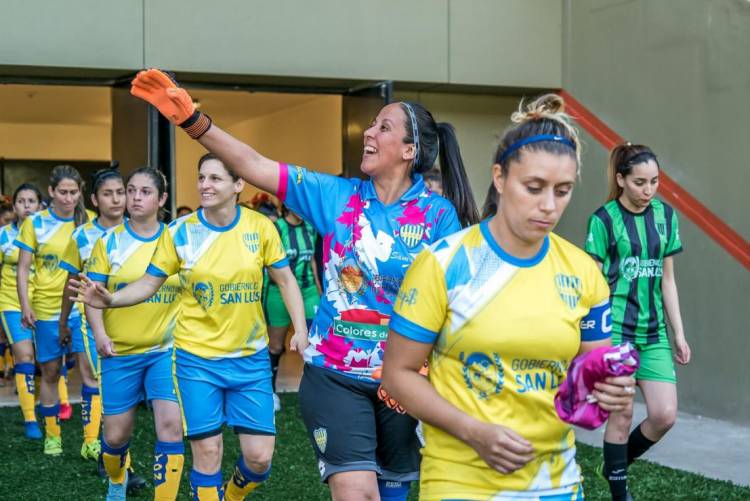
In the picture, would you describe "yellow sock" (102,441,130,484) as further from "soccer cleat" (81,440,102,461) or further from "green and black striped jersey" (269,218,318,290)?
"green and black striped jersey" (269,218,318,290)

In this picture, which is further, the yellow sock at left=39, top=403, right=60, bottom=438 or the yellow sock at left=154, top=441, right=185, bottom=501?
the yellow sock at left=39, top=403, right=60, bottom=438

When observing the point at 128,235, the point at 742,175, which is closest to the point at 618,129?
the point at 742,175

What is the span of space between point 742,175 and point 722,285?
1036 millimetres

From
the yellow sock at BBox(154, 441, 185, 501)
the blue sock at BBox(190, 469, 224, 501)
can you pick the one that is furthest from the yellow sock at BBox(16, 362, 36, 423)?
the blue sock at BBox(190, 469, 224, 501)

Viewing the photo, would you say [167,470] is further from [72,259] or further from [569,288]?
[569,288]

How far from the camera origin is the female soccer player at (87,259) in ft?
25.0

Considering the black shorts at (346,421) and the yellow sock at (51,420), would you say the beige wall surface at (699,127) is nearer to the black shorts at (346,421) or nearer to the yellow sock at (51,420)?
the yellow sock at (51,420)

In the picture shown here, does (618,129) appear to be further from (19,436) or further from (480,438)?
(480,438)

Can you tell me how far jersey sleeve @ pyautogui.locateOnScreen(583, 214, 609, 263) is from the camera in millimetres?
6414

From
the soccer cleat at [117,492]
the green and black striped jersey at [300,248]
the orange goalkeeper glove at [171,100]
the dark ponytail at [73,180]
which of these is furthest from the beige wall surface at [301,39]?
the orange goalkeeper glove at [171,100]

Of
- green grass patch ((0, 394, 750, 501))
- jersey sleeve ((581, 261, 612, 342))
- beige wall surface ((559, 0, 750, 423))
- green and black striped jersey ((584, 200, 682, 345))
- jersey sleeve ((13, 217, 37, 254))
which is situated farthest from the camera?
beige wall surface ((559, 0, 750, 423))

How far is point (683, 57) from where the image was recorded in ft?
35.7

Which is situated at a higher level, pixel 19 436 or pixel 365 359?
pixel 365 359

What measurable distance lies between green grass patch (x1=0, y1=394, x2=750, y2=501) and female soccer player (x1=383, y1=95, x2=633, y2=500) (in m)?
3.99
